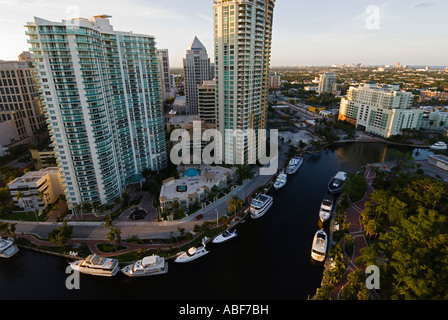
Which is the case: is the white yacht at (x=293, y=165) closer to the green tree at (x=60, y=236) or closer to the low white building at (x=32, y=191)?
the green tree at (x=60, y=236)

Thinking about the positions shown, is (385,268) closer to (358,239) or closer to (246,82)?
(358,239)

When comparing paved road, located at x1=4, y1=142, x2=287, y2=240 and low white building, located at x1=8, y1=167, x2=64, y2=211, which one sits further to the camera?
low white building, located at x1=8, y1=167, x2=64, y2=211

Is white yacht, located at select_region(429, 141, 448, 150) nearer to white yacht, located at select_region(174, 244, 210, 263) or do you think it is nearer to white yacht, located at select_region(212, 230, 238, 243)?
white yacht, located at select_region(212, 230, 238, 243)

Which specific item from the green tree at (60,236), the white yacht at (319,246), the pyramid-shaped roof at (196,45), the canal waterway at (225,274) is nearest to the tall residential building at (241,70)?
the canal waterway at (225,274)

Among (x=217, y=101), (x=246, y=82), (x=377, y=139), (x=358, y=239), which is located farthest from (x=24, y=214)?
(x=377, y=139)

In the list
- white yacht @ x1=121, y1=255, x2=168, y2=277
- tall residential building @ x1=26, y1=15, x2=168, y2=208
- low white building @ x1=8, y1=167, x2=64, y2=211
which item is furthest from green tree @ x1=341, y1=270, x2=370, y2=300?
low white building @ x1=8, y1=167, x2=64, y2=211
